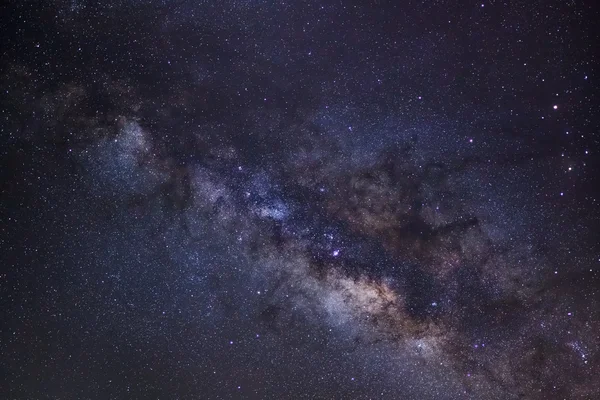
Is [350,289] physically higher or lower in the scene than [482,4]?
lower

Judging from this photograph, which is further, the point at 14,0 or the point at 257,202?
the point at 257,202

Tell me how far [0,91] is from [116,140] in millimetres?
2507

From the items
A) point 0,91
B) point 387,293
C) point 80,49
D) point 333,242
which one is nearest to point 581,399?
point 387,293

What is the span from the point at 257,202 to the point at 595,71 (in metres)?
7.61

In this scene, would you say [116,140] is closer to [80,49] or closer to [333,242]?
[80,49]

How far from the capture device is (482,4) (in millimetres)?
12867

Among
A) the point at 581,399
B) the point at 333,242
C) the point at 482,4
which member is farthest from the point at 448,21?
the point at 581,399

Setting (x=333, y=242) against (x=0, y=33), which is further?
(x=333, y=242)

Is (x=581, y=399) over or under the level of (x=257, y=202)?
under

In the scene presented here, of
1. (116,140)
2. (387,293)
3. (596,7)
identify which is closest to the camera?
(596,7)

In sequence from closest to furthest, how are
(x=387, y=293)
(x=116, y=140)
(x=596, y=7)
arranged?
(x=596, y=7) → (x=116, y=140) → (x=387, y=293)

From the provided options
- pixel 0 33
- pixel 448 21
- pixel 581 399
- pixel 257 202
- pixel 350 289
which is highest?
pixel 448 21

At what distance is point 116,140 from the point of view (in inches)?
532

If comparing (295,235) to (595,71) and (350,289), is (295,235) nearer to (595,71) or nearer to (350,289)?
(350,289)
